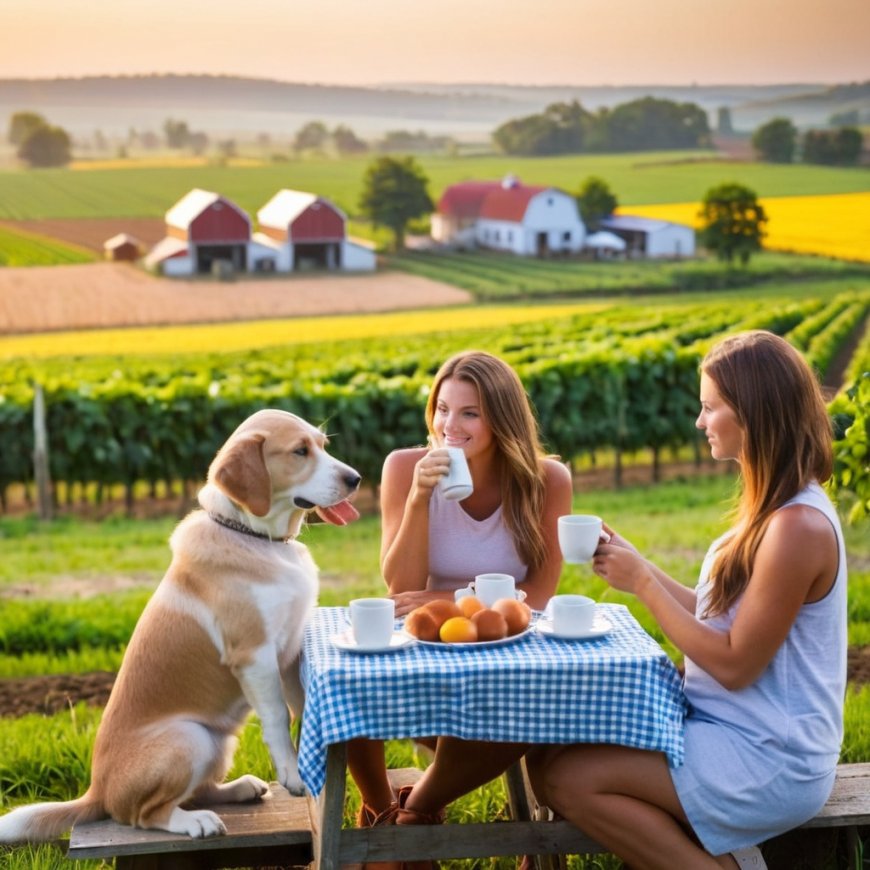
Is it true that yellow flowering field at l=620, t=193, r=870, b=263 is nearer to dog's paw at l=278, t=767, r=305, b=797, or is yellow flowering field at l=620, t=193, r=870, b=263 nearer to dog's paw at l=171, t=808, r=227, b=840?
dog's paw at l=278, t=767, r=305, b=797

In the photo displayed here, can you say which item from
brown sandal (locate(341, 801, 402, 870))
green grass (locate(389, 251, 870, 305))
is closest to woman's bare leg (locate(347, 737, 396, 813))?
brown sandal (locate(341, 801, 402, 870))

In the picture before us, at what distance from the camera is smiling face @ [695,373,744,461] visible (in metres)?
3.26

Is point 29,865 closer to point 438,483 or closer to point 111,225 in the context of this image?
point 438,483

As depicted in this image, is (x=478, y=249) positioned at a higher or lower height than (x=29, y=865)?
higher

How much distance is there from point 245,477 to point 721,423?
123cm

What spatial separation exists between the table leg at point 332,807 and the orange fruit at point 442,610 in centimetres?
38

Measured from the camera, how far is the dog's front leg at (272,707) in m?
3.45

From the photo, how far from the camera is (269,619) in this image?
11.4 feet

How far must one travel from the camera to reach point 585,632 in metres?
3.28

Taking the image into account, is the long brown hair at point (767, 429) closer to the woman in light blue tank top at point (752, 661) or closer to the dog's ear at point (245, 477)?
the woman in light blue tank top at point (752, 661)

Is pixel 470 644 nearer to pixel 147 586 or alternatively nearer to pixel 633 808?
pixel 633 808

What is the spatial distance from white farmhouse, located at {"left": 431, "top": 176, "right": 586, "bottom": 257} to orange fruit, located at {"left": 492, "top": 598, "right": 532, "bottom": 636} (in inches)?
356

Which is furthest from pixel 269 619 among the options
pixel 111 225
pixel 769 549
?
pixel 111 225

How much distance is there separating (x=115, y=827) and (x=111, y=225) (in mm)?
8698
